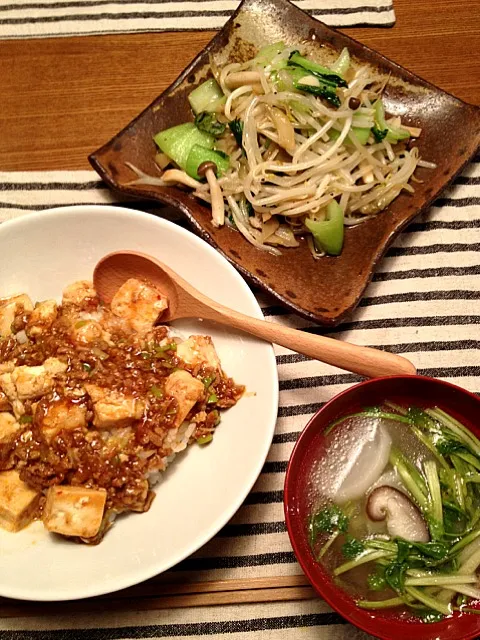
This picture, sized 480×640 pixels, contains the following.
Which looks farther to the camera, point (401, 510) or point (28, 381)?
point (28, 381)

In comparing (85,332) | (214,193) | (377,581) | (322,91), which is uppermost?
(322,91)

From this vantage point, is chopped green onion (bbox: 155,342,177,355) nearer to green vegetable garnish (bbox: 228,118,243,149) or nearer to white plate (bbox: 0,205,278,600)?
white plate (bbox: 0,205,278,600)

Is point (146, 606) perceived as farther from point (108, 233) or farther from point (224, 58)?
point (224, 58)

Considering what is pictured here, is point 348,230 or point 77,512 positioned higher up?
point 348,230

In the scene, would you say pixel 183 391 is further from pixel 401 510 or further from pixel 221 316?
pixel 401 510

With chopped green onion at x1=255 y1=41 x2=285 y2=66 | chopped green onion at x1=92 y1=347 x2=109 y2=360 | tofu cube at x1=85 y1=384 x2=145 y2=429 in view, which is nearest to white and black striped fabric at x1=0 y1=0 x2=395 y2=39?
chopped green onion at x1=255 y1=41 x2=285 y2=66

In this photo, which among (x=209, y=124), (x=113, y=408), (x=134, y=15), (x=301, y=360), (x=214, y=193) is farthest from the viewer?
(x=134, y=15)

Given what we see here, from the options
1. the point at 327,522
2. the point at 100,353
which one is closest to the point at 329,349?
the point at 327,522
